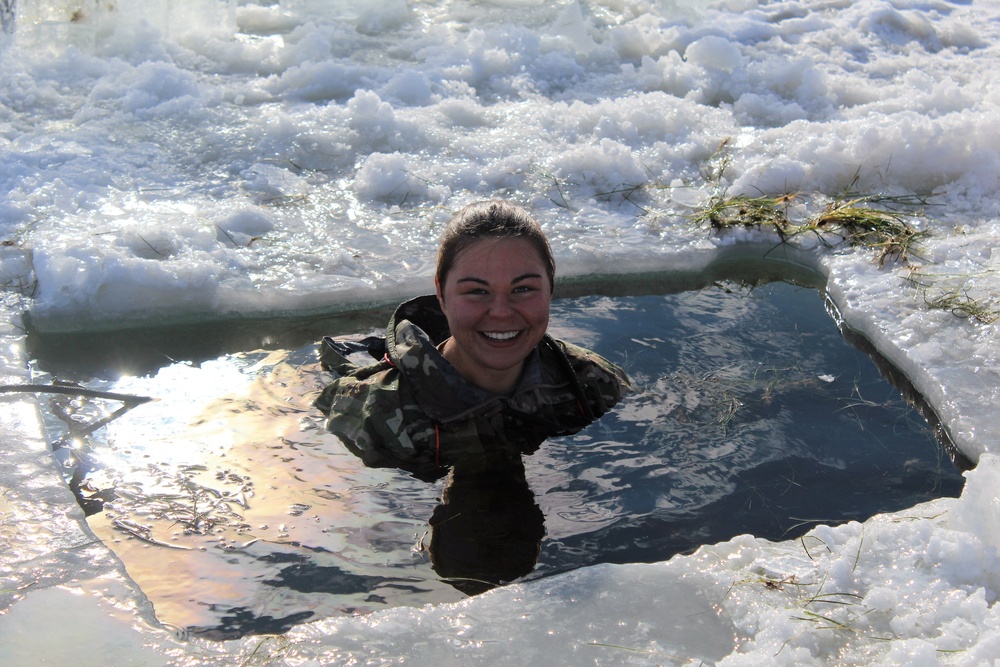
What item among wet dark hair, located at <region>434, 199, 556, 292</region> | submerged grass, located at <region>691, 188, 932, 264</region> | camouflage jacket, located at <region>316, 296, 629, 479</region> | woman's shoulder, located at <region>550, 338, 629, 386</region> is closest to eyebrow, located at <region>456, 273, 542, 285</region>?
wet dark hair, located at <region>434, 199, 556, 292</region>

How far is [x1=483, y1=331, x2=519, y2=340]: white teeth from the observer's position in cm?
377

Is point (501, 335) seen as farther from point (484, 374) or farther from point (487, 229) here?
point (487, 229)

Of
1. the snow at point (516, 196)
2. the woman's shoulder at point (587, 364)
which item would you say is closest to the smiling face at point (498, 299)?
the woman's shoulder at point (587, 364)

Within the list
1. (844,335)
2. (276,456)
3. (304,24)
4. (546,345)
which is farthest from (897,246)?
(304,24)

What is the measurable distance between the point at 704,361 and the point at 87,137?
169 inches

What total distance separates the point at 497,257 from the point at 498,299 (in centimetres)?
16

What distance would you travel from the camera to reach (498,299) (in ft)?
12.1

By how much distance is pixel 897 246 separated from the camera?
5477 millimetres

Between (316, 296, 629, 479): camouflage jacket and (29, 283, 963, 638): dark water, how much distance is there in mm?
95

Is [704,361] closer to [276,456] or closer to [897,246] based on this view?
[897,246]

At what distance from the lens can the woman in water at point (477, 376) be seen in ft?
12.2

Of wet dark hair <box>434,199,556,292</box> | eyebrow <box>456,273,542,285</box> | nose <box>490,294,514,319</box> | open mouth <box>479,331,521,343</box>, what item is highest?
wet dark hair <box>434,199,556,292</box>

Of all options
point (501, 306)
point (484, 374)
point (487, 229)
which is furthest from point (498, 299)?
point (484, 374)

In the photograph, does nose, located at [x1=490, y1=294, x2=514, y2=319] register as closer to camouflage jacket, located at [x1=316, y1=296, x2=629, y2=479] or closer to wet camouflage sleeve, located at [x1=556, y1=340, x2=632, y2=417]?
camouflage jacket, located at [x1=316, y1=296, x2=629, y2=479]
